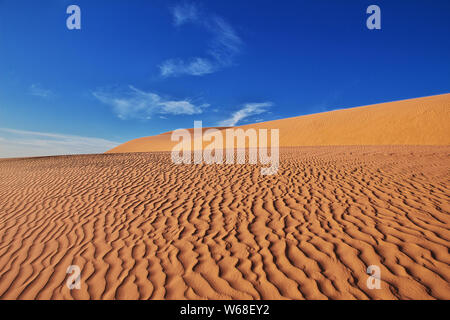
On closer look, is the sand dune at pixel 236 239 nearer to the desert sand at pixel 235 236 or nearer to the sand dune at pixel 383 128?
the desert sand at pixel 235 236

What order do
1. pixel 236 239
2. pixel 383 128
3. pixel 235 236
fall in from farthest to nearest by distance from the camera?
pixel 383 128 < pixel 235 236 < pixel 236 239

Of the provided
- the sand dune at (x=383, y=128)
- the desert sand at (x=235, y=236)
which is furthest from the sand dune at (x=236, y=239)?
the sand dune at (x=383, y=128)

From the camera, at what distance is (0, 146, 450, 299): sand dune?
2.85 m

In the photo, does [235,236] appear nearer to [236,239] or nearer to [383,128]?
[236,239]

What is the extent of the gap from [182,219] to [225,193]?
1958 millimetres

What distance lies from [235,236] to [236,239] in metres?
0.11

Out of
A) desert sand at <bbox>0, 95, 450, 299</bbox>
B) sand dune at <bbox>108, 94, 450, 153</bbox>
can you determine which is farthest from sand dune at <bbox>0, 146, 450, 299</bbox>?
sand dune at <bbox>108, 94, 450, 153</bbox>

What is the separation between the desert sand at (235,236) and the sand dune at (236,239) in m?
0.02

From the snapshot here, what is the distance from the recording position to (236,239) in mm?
3971

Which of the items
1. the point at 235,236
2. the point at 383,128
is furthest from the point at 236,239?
the point at 383,128
